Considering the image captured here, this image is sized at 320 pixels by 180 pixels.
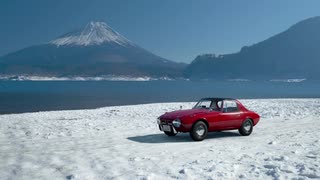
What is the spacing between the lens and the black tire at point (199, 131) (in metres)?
13.2

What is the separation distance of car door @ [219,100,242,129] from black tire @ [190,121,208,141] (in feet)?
2.56

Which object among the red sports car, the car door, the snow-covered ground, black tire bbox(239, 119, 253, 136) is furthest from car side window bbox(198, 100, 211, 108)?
black tire bbox(239, 119, 253, 136)

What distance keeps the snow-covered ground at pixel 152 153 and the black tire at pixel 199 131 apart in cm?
21

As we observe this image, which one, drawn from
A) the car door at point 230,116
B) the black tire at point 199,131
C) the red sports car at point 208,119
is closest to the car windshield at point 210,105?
the red sports car at point 208,119

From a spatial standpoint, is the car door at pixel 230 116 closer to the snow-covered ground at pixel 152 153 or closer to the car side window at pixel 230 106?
the car side window at pixel 230 106

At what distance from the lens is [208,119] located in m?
13.5

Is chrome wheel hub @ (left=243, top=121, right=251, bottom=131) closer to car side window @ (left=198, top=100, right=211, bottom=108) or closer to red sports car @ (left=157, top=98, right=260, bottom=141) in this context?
red sports car @ (left=157, top=98, right=260, bottom=141)

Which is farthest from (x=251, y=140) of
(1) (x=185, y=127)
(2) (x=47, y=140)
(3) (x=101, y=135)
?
(2) (x=47, y=140)

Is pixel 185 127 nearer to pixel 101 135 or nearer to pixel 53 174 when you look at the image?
pixel 101 135

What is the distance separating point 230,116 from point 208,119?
1.10 metres

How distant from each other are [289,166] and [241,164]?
1.07 meters

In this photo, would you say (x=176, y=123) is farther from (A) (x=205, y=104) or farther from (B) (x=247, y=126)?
(B) (x=247, y=126)

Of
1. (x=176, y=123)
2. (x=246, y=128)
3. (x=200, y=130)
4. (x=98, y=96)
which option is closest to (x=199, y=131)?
(x=200, y=130)

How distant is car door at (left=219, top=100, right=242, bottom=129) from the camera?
13992 millimetres
